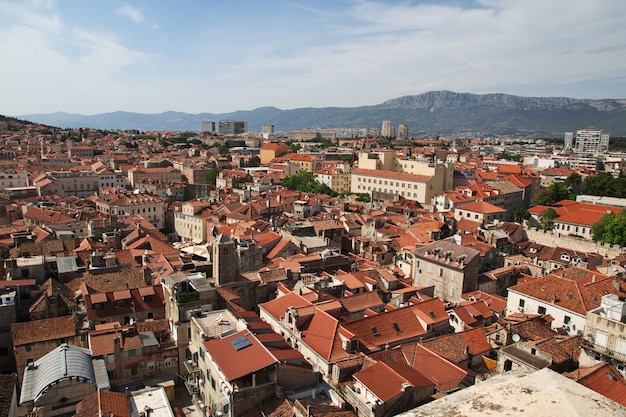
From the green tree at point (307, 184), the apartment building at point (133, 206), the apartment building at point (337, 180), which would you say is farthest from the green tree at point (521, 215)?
the apartment building at point (133, 206)

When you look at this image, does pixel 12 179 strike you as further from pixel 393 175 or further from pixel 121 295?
pixel 393 175

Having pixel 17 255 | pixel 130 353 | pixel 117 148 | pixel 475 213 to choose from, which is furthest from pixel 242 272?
pixel 117 148

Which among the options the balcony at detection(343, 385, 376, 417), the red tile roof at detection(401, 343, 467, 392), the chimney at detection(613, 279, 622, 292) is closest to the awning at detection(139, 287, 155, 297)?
the balcony at detection(343, 385, 376, 417)

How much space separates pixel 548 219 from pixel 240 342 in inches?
2296

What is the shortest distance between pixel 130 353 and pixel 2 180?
70.9 meters

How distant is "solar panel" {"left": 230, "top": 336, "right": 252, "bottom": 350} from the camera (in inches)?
792

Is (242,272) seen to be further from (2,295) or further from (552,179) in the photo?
(552,179)

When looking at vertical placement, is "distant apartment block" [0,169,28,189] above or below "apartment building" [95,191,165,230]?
above

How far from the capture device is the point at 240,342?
803 inches

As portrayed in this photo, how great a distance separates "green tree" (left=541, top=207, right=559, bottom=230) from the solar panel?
5666cm

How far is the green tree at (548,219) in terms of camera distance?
6375cm

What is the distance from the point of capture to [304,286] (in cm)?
3158

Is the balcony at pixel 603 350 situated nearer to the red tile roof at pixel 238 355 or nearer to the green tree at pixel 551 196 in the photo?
the red tile roof at pixel 238 355

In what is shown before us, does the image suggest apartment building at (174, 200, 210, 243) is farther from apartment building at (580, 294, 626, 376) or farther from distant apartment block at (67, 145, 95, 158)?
distant apartment block at (67, 145, 95, 158)
